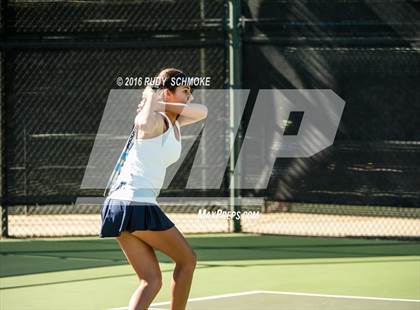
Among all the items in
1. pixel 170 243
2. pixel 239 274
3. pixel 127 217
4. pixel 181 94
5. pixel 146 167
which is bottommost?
pixel 239 274

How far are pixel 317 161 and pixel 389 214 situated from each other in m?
1.20

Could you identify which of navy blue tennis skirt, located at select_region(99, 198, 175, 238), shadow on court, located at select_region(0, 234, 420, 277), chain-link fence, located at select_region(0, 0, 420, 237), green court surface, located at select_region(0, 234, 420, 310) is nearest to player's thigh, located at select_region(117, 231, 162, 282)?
navy blue tennis skirt, located at select_region(99, 198, 175, 238)

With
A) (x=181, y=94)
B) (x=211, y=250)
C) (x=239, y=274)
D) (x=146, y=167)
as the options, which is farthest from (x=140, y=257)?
(x=211, y=250)

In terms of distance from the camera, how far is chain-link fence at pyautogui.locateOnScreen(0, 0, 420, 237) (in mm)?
12680

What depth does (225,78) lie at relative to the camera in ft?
43.7

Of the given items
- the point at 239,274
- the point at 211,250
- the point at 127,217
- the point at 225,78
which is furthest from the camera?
the point at 225,78

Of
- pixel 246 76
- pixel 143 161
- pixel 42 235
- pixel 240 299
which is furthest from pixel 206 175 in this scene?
pixel 143 161

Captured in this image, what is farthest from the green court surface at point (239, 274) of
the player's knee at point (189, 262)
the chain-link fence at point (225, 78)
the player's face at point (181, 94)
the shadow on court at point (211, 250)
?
the player's face at point (181, 94)

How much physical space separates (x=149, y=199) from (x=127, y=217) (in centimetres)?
17

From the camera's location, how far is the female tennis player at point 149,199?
6.33m

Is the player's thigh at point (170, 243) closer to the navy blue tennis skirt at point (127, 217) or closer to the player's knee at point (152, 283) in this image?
the navy blue tennis skirt at point (127, 217)

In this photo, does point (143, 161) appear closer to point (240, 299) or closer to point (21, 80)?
point (240, 299)

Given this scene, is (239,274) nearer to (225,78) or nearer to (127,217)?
(225,78)

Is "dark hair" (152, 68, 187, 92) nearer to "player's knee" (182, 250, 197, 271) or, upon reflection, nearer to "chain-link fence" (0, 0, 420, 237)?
"player's knee" (182, 250, 197, 271)
